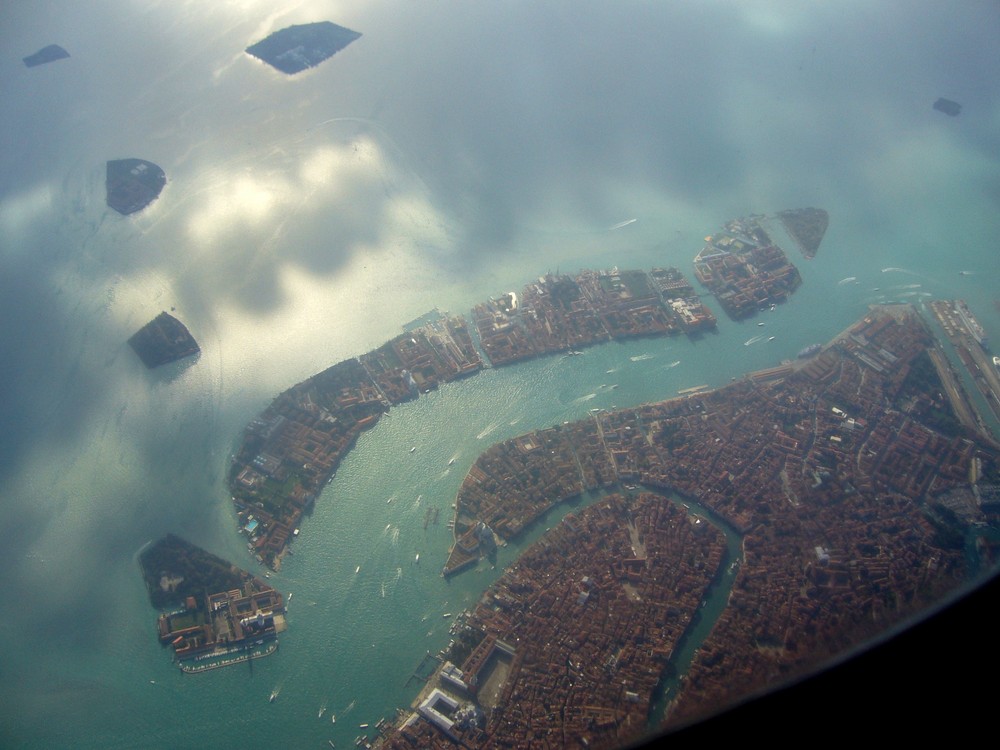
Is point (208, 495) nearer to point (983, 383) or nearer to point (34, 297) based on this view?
point (34, 297)

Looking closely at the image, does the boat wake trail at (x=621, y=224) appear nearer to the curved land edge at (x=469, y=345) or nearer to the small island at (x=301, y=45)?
the curved land edge at (x=469, y=345)

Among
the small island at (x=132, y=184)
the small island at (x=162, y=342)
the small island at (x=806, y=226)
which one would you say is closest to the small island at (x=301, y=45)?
the small island at (x=132, y=184)

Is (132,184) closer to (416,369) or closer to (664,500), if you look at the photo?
(416,369)

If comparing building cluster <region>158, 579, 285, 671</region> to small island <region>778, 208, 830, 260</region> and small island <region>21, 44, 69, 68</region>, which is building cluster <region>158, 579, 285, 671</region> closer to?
small island <region>778, 208, 830, 260</region>

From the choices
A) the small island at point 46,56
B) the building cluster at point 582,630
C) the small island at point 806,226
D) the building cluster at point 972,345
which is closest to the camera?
the building cluster at point 582,630

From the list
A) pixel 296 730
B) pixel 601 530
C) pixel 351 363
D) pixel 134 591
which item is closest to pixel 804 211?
pixel 601 530

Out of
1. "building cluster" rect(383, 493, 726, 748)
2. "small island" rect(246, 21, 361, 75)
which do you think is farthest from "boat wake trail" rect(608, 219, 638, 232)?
"small island" rect(246, 21, 361, 75)

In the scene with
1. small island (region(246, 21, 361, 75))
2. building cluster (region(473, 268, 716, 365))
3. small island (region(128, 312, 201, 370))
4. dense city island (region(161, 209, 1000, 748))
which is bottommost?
dense city island (region(161, 209, 1000, 748))

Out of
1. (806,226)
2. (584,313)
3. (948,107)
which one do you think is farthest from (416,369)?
(948,107)
